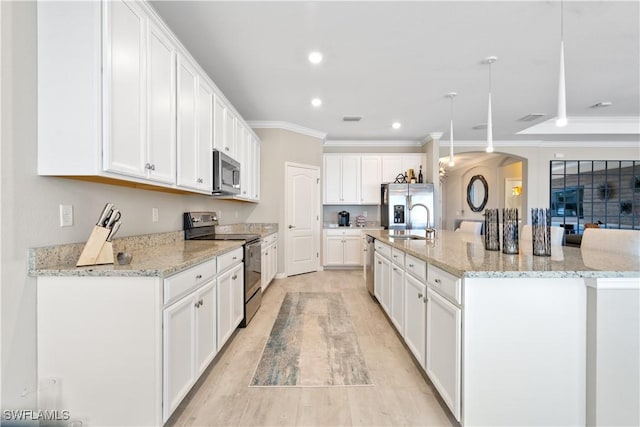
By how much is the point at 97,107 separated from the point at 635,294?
2625 millimetres

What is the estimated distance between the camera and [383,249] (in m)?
3.26

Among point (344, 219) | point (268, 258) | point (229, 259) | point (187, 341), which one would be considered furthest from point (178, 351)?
point (344, 219)

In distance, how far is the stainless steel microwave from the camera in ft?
9.44

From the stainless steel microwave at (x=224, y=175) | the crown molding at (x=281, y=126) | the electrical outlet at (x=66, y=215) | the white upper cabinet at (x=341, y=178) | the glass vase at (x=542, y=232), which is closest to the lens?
the electrical outlet at (x=66, y=215)

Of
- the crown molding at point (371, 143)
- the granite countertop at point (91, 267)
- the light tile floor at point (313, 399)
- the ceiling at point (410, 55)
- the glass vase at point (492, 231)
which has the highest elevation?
the ceiling at point (410, 55)

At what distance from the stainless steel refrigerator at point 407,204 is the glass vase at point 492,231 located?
382 centimetres

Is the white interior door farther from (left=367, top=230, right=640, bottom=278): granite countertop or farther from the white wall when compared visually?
the white wall

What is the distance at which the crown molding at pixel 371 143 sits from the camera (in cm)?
651

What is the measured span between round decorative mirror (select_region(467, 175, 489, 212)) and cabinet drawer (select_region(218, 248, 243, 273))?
26.5ft

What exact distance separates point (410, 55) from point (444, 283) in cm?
239

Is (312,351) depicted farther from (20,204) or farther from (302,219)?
(302,219)

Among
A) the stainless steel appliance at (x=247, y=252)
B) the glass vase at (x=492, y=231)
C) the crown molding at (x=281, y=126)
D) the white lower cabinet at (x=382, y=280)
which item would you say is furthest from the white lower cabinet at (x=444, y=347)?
the crown molding at (x=281, y=126)

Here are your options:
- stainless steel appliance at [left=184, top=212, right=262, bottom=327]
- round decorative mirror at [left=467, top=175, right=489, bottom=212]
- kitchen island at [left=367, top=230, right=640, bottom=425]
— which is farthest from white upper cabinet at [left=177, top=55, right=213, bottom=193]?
round decorative mirror at [left=467, top=175, right=489, bottom=212]

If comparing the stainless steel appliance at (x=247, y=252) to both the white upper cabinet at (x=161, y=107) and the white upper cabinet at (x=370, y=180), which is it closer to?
the white upper cabinet at (x=161, y=107)
